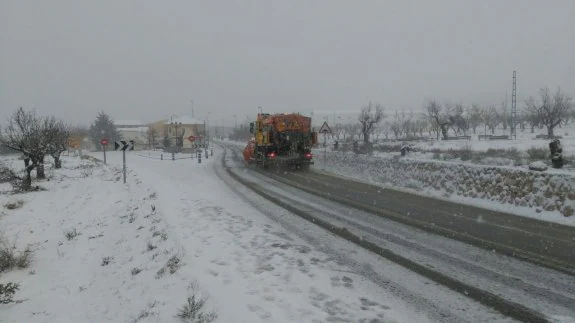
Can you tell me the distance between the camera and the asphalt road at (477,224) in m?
6.84

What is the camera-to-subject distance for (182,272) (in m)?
6.15

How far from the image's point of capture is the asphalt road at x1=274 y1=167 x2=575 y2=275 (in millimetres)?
6840

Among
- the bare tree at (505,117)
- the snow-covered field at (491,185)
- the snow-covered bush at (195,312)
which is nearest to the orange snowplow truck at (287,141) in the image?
the snow-covered field at (491,185)

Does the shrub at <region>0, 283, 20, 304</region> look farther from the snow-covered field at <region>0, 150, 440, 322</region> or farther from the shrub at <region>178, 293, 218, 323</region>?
the shrub at <region>178, 293, 218, 323</region>

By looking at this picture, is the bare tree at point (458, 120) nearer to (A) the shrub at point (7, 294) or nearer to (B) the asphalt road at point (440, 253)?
(B) the asphalt road at point (440, 253)

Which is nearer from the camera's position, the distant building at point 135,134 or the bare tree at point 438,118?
the bare tree at point 438,118

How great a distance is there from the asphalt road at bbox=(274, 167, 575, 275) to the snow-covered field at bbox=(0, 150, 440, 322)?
10.0 ft

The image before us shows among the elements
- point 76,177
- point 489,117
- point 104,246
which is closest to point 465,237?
point 104,246

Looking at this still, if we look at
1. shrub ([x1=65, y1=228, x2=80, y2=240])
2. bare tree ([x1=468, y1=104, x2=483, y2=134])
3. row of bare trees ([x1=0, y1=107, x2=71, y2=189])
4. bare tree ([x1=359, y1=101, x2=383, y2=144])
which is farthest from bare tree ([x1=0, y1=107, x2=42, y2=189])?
bare tree ([x1=468, y1=104, x2=483, y2=134])

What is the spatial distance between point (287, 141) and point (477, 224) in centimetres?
1455

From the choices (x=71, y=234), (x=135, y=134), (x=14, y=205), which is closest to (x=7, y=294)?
(x=71, y=234)

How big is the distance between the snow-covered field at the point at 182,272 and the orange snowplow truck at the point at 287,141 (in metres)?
9.57

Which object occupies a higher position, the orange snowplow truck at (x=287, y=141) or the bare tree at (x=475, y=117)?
the bare tree at (x=475, y=117)

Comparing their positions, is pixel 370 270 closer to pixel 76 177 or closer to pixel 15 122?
pixel 76 177
